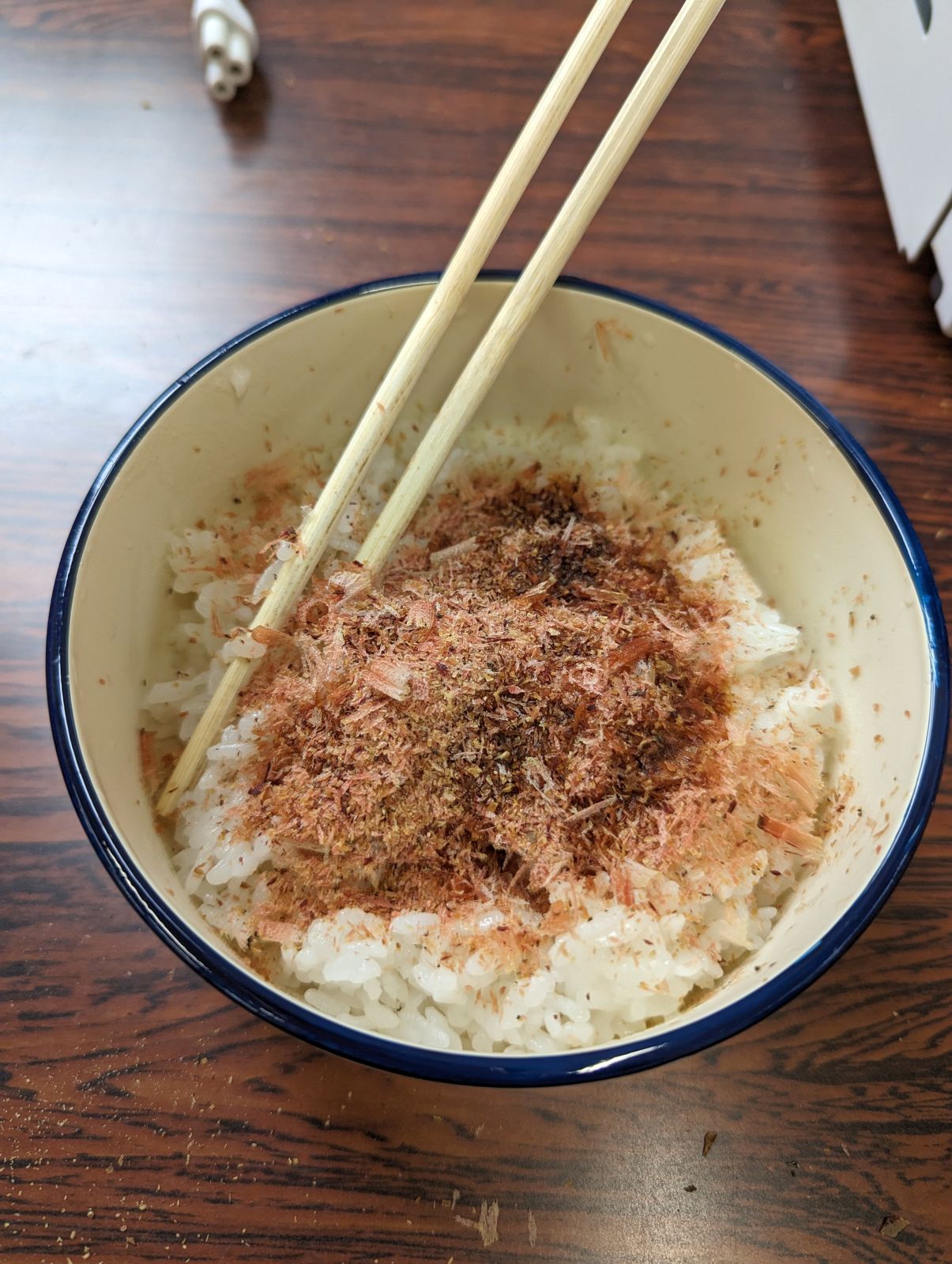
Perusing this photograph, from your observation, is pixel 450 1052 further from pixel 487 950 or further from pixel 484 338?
pixel 484 338

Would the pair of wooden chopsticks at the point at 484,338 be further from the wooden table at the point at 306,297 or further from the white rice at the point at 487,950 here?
the wooden table at the point at 306,297

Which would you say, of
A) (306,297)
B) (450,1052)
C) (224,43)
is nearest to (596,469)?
(306,297)

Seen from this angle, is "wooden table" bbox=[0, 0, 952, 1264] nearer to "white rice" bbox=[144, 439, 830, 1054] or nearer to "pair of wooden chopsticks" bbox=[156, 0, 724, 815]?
"white rice" bbox=[144, 439, 830, 1054]

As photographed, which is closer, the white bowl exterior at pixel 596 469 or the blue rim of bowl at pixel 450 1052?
the blue rim of bowl at pixel 450 1052

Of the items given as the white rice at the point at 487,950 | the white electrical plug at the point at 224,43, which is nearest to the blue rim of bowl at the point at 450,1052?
the white rice at the point at 487,950

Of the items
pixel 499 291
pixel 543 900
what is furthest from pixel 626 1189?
pixel 499 291

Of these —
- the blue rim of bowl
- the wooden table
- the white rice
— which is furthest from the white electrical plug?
the white rice
